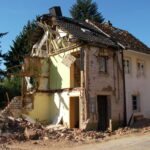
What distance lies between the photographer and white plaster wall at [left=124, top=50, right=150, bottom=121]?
19464mm

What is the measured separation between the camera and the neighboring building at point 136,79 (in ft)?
63.8

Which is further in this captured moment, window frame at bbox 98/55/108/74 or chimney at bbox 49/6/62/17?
chimney at bbox 49/6/62/17

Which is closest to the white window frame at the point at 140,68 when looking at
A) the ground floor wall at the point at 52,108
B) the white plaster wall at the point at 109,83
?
the white plaster wall at the point at 109,83

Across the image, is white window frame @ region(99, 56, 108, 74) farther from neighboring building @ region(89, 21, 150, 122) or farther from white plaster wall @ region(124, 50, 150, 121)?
white plaster wall @ region(124, 50, 150, 121)

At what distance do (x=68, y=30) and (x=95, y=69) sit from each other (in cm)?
361

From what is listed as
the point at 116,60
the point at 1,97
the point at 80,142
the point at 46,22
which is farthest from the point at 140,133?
the point at 1,97

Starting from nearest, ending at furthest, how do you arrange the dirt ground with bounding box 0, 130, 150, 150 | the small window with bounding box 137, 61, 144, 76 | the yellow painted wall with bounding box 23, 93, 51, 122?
the dirt ground with bounding box 0, 130, 150, 150, the yellow painted wall with bounding box 23, 93, 51, 122, the small window with bounding box 137, 61, 144, 76

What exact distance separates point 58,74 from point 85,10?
94.1ft

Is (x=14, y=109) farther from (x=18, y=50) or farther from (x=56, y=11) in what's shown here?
(x=18, y=50)

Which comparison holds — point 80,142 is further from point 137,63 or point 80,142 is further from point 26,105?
point 137,63

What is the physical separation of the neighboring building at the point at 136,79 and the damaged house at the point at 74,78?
0.74 m

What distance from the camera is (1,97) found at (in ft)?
86.0

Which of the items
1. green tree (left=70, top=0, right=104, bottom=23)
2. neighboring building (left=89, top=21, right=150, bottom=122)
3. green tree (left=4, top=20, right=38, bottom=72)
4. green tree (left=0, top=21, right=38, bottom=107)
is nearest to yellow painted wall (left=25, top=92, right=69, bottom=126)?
neighboring building (left=89, top=21, right=150, bottom=122)

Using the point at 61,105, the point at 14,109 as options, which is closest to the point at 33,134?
the point at 14,109
